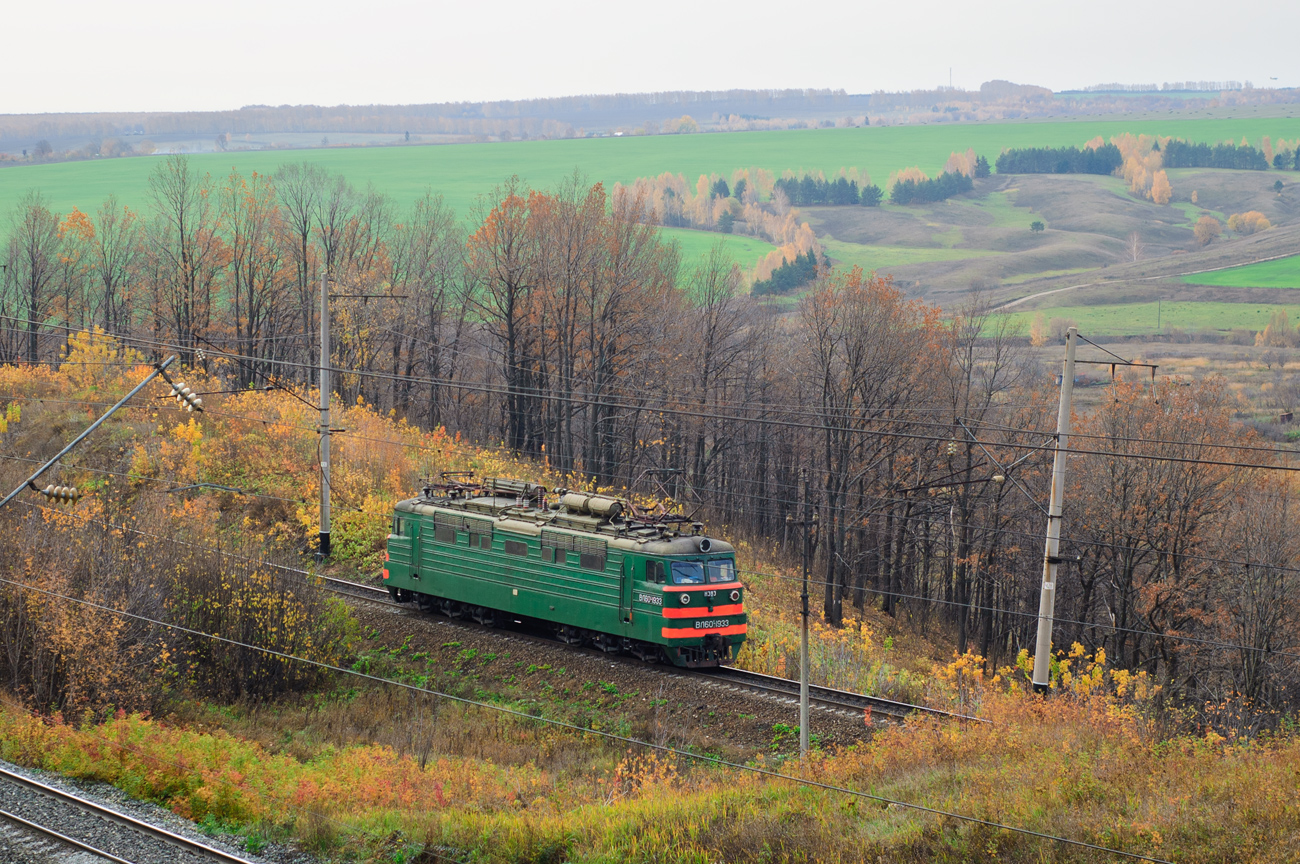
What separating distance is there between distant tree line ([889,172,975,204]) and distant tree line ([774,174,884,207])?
15.2ft

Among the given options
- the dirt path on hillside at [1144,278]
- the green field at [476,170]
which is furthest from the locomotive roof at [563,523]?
the dirt path on hillside at [1144,278]

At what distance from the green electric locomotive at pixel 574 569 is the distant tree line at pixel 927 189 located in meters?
147

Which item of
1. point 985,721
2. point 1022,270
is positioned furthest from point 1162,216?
point 985,721

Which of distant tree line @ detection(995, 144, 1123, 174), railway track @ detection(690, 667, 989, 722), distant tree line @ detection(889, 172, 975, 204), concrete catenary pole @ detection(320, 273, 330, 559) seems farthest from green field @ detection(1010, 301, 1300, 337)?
distant tree line @ detection(995, 144, 1123, 174)

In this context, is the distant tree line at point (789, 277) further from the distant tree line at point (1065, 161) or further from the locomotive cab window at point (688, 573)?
the distant tree line at point (1065, 161)

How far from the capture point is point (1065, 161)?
7352 inches

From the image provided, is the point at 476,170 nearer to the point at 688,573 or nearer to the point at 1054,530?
the point at 688,573

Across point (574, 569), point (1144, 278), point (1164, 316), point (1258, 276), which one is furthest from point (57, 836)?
point (1258, 276)

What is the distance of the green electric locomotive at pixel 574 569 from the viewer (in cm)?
2616

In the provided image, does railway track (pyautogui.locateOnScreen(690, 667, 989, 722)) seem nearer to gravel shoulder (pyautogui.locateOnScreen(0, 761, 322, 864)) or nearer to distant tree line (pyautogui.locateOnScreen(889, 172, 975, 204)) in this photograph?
gravel shoulder (pyautogui.locateOnScreen(0, 761, 322, 864))

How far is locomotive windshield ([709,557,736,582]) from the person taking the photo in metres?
26.4

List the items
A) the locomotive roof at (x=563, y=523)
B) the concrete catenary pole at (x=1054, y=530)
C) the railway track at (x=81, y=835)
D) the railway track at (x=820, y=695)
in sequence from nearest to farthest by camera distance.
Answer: the railway track at (x=81, y=835) < the concrete catenary pole at (x=1054, y=530) < the railway track at (x=820, y=695) < the locomotive roof at (x=563, y=523)

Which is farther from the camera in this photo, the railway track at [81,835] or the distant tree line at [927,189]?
the distant tree line at [927,189]

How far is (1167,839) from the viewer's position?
46.9ft
